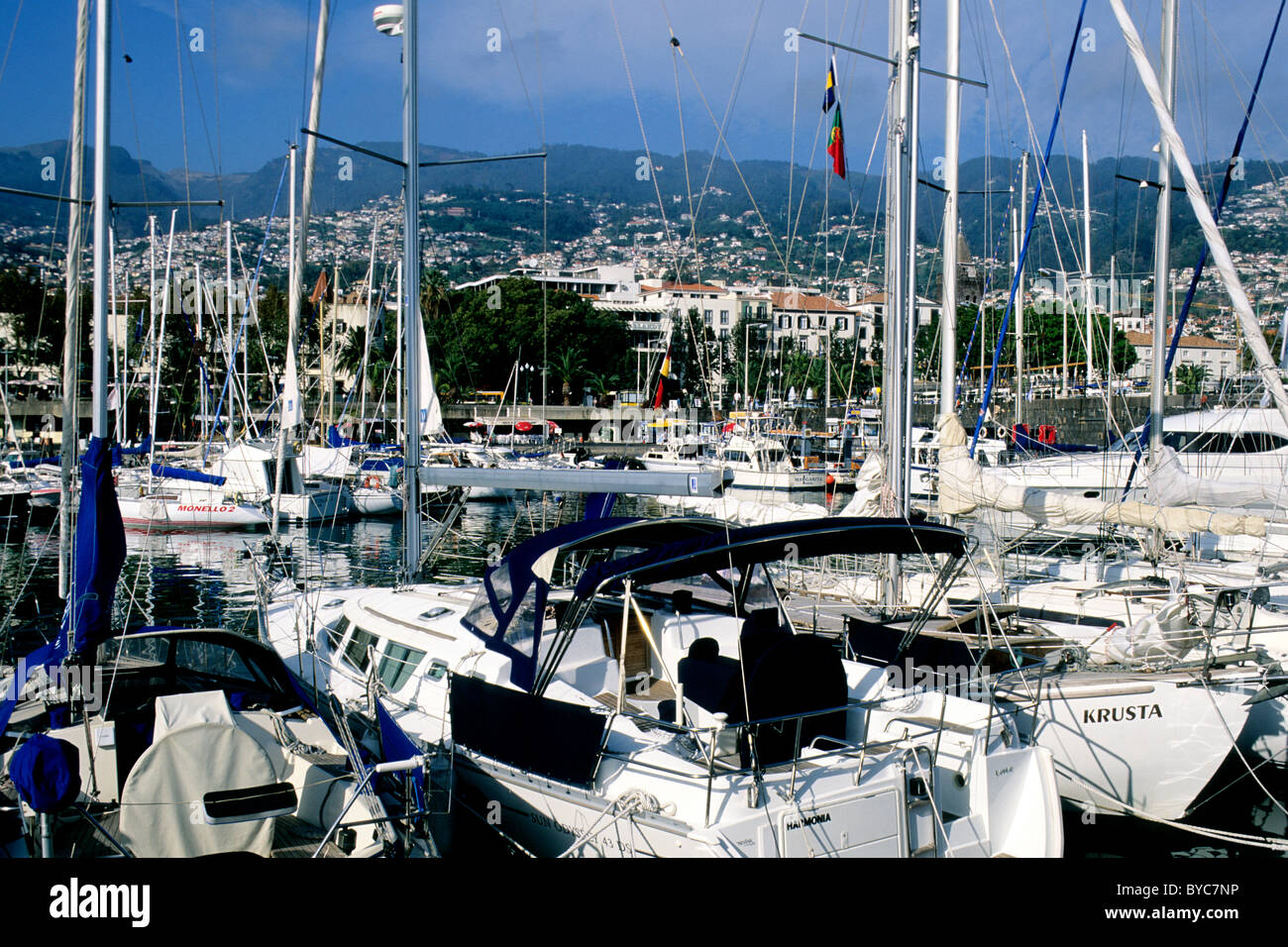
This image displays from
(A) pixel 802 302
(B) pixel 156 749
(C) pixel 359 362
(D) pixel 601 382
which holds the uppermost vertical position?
(A) pixel 802 302

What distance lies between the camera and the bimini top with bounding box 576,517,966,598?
802 cm

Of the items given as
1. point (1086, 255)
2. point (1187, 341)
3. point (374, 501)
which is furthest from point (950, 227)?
point (1187, 341)

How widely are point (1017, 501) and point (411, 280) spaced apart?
33.5 feet

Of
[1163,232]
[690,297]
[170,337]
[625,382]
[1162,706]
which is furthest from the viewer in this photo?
[690,297]

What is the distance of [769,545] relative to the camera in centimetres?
818

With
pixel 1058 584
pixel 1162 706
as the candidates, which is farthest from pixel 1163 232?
pixel 1162 706

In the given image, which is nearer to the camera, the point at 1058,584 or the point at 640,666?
the point at 640,666

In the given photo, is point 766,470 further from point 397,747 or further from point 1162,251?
point 397,747

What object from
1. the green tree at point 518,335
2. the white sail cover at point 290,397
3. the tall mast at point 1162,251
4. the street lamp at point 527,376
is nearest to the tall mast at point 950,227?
the tall mast at point 1162,251

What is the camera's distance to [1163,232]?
16781mm

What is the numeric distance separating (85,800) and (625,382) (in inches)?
3418
